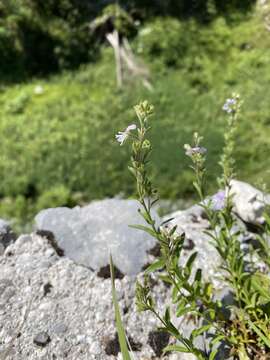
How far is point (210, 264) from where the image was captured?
14.5ft

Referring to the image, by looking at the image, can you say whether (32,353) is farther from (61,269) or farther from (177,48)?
(177,48)

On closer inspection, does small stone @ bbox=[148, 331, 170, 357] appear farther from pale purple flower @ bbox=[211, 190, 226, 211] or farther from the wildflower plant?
pale purple flower @ bbox=[211, 190, 226, 211]

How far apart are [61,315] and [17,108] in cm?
922

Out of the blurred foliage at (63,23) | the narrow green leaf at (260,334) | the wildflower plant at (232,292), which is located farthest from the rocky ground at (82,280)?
the blurred foliage at (63,23)

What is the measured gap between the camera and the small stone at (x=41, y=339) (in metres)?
3.58

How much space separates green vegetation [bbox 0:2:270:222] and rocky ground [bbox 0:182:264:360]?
3.87 meters

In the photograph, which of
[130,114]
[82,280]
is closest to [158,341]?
[82,280]

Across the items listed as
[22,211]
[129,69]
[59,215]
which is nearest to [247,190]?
[59,215]

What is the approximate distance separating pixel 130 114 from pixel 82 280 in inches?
312

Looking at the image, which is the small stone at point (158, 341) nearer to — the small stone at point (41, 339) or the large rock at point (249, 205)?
the small stone at point (41, 339)

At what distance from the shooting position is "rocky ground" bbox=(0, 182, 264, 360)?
3.64m

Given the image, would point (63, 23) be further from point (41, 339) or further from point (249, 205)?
point (41, 339)

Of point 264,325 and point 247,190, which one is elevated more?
point 247,190

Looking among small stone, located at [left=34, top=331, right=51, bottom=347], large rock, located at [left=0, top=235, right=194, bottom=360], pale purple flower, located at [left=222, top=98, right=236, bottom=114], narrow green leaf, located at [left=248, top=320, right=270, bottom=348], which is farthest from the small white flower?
narrow green leaf, located at [left=248, top=320, right=270, bottom=348]
